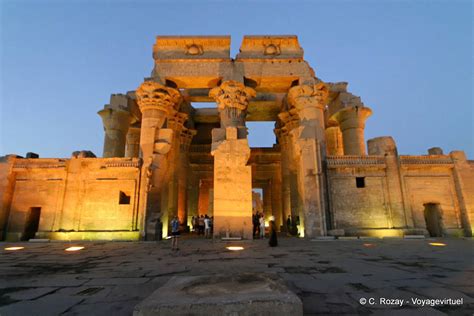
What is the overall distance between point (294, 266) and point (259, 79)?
35.1 ft

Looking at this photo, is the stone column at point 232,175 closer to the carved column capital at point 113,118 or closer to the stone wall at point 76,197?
the stone wall at point 76,197

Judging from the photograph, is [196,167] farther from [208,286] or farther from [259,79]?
[208,286]

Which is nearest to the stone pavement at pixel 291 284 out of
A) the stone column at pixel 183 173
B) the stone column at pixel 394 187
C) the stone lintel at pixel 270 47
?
the stone column at pixel 394 187

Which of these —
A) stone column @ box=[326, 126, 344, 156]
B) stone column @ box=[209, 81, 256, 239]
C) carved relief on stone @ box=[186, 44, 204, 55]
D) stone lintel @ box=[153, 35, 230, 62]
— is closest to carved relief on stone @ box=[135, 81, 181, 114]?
stone lintel @ box=[153, 35, 230, 62]

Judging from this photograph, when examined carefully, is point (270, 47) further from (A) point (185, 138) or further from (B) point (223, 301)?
(B) point (223, 301)

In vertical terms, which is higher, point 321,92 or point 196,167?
point 321,92

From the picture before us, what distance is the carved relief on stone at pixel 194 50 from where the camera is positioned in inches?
526

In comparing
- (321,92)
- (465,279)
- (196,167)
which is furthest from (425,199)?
(196,167)

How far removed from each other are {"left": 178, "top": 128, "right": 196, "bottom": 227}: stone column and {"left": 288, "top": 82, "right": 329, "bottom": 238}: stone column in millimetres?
8036

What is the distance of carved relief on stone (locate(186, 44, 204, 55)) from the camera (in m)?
13.4

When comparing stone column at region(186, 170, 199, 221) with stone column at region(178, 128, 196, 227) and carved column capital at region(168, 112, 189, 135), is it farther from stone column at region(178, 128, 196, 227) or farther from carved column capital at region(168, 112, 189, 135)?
carved column capital at region(168, 112, 189, 135)

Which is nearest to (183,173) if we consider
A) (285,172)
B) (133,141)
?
(133,141)

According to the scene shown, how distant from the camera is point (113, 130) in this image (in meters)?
16.1

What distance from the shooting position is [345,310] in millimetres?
2473
